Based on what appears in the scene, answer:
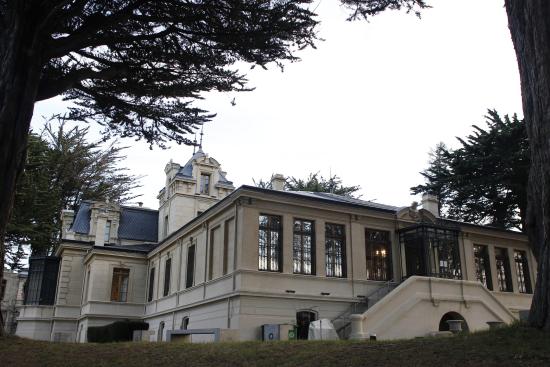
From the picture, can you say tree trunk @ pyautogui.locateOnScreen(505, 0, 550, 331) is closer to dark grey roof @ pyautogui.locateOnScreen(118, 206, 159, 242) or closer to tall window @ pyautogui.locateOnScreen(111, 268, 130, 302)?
tall window @ pyautogui.locateOnScreen(111, 268, 130, 302)

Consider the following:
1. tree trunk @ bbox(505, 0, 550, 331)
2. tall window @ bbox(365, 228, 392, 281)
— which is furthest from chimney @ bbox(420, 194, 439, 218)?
tree trunk @ bbox(505, 0, 550, 331)

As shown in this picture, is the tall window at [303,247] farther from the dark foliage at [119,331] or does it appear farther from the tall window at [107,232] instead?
the tall window at [107,232]

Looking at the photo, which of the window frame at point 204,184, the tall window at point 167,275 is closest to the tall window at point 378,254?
the tall window at point 167,275

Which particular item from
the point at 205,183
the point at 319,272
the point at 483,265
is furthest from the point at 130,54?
the point at 205,183

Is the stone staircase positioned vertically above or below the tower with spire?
below

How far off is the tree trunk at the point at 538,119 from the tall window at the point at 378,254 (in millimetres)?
15684

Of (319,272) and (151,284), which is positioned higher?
(151,284)

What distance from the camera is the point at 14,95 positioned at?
10945mm

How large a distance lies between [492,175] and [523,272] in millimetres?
7182

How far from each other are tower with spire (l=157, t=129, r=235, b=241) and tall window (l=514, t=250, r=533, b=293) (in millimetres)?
22557

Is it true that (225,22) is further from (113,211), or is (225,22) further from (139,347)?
(113,211)

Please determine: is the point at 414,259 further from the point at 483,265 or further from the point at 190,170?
the point at 190,170

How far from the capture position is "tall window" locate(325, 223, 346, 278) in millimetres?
23578

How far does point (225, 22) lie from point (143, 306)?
1091 inches
